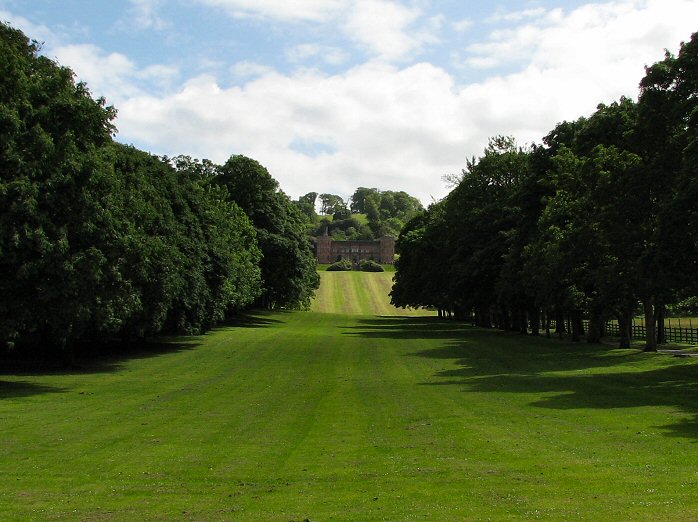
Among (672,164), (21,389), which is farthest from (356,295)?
(21,389)

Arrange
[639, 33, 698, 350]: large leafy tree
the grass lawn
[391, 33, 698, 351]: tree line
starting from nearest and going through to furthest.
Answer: the grass lawn < [639, 33, 698, 350]: large leafy tree < [391, 33, 698, 351]: tree line

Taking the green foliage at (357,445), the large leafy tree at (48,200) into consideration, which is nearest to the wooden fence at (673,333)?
the green foliage at (357,445)

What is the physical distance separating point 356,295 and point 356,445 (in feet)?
458

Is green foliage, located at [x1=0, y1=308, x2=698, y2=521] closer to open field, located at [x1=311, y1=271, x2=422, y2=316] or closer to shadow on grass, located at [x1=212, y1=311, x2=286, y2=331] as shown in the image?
shadow on grass, located at [x1=212, y1=311, x2=286, y2=331]

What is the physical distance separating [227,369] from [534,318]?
123 ft

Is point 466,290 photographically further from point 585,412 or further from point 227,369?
point 585,412

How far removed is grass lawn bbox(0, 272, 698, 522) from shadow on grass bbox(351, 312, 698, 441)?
0.12 m

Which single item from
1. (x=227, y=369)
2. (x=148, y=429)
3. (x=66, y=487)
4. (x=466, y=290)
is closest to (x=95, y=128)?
(x=227, y=369)

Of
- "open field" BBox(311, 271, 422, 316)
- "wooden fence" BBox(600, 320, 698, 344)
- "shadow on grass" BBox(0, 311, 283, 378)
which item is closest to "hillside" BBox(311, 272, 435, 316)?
"open field" BBox(311, 271, 422, 316)

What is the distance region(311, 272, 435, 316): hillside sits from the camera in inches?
5394

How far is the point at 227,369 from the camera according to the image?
38688 mm

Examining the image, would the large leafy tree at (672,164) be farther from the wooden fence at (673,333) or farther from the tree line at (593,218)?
the wooden fence at (673,333)

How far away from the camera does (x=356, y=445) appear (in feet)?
51.9

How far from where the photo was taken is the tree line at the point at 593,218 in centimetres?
2947
